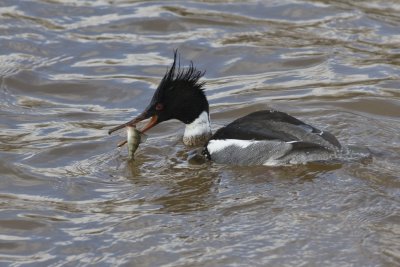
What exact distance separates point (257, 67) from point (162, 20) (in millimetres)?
2199

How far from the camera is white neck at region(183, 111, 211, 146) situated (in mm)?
10312

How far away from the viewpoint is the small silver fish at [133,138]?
381 inches

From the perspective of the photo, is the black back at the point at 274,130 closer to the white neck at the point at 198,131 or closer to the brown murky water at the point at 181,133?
the brown murky water at the point at 181,133

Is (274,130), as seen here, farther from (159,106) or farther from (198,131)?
(159,106)

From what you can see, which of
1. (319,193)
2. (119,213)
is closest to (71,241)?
(119,213)

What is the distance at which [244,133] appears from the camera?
→ 9.45m

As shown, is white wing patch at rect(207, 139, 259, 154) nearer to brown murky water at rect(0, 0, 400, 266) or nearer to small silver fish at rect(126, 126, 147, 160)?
brown murky water at rect(0, 0, 400, 266)

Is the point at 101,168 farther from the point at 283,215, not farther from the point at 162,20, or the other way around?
the point at 162,20

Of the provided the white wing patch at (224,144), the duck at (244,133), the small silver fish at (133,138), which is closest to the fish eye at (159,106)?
the duck at (244,133)

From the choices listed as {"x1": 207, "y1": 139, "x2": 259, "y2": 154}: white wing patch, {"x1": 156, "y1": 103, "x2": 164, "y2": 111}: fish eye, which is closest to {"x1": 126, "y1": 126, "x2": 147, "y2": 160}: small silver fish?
{"x1": 156, "y1": 103, "x2": 164, "y2": 111}: fish eye

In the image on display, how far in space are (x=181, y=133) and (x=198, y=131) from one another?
19.7 inches

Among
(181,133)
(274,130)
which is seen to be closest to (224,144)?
(274,130)

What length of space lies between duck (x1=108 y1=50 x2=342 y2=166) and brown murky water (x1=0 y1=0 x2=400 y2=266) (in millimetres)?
152

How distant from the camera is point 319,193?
8484mm
